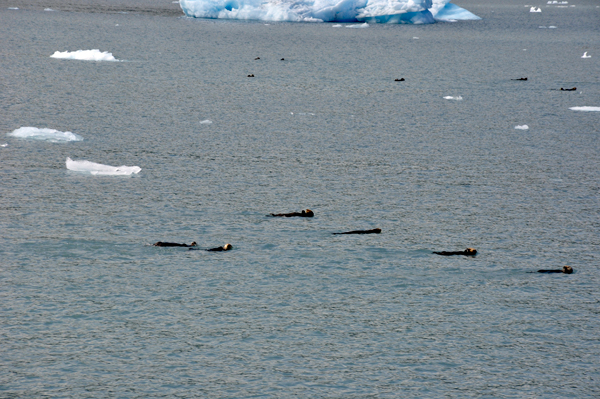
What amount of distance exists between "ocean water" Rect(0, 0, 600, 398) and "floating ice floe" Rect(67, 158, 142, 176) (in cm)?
8

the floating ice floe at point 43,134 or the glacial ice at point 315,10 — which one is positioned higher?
the glacial ice at point 315,10

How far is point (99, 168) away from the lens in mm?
6000

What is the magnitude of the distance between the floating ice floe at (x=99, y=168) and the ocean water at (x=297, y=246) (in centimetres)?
8

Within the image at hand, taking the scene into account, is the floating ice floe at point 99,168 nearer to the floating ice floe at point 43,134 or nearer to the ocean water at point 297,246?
the ocean water at point 297,246

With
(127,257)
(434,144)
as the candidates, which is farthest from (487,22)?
(127,257)

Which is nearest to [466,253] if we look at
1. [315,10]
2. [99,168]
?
[99,168]

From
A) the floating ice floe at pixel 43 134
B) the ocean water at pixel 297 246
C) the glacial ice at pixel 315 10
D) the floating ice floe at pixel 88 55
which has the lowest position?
the ocean water at pixel 297 246

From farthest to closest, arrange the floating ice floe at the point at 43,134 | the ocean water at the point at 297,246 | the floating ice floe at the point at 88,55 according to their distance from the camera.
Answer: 1. the floating ice floe at the point at 88,55
2. the floating ice floe at the point at 43,134
3. the ocean water at the point at 297,246

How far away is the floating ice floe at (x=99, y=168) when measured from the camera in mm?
5961

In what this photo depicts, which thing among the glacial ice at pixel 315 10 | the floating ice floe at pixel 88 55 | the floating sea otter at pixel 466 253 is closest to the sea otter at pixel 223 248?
the floating sea otter at pixel 466 253

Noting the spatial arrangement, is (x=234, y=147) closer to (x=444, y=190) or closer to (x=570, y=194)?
(x=444, y=190)

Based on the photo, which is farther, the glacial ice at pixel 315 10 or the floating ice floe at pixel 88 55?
the glacial ice at pixel 315 10

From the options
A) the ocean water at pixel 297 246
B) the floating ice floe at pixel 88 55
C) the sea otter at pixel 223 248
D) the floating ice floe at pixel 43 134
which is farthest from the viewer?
the floating ice floe at pixel 88 55

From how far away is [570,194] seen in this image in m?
5.73
